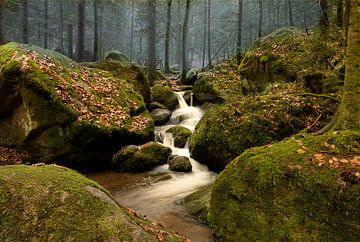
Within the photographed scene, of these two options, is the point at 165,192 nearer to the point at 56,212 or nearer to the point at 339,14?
the point at 56,212

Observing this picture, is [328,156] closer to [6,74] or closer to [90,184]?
[90,184]

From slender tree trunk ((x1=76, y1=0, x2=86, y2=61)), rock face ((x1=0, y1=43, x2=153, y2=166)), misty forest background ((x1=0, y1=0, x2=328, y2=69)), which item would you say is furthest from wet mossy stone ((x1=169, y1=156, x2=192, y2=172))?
slender tree trunk ((x1=76, y1=0, x2=86, y2=61))

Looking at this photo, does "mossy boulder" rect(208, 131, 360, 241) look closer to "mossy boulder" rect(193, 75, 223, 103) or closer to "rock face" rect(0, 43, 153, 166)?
"rock face" rect(0, 43, 153, 166)

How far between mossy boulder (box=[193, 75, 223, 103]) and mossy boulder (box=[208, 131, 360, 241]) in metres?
11.1

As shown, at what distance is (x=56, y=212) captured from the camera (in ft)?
8.99

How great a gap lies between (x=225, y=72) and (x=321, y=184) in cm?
1632

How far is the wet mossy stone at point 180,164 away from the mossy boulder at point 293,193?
14.1 ft

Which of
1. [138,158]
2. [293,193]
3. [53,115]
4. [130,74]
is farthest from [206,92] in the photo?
[293,193]

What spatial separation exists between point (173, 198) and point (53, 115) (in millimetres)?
4158

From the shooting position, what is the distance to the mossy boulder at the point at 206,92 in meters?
15.9

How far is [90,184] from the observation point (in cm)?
321

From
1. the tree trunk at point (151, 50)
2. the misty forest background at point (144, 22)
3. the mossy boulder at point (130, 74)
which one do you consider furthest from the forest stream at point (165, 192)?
the misty forest background at point (144, 22)

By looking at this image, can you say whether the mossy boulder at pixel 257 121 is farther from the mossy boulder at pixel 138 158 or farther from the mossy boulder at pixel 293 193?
the mossy boulder at pixel 293 193

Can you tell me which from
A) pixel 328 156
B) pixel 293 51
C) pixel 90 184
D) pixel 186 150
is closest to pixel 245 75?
pixel 293 51
